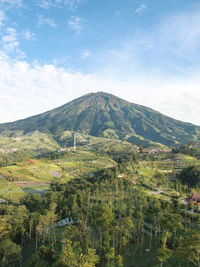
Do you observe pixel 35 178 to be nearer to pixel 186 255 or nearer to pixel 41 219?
pixel 41 219

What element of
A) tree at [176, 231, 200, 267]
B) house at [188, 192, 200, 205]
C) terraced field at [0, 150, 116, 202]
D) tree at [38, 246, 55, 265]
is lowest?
terraced field at [0, 150, 116, 202]

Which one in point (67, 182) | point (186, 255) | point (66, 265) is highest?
point (186, 255)

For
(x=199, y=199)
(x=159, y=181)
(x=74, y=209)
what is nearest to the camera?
(x=74, y=209)

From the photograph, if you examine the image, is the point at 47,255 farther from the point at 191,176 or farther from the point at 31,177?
the point at 31,177

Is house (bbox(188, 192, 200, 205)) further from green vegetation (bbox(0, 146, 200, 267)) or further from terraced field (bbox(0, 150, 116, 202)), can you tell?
terraced field (bbox(0, 150, 116, 202))

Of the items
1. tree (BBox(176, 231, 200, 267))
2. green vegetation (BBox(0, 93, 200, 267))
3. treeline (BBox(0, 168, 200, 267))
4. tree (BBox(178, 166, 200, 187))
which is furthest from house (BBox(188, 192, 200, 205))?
tree (BBox(176, 231, 200, 267))

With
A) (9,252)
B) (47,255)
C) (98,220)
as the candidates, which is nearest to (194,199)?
(98,220)

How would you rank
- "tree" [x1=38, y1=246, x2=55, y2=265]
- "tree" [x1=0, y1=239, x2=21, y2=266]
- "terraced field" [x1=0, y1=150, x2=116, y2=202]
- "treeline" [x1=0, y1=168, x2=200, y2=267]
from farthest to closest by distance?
1. "terraced field" [x1=0, y1=150, x2=116, y2=202]
2. "tree" [x1=0, y1=239, x2=21, y2=266]
3. "tree" [x1=38, y1=246, x2=55, y2=265]
4. "treeline" [x1=0, y1=168, x2=200, y2=267]

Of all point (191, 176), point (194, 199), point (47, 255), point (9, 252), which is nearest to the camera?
point (47, 255)

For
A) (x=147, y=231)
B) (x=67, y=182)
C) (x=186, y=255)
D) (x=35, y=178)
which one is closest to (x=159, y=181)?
(x=147, y=231)

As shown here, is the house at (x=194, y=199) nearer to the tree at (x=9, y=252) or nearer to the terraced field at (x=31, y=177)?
the tree at (x=9, y=252)

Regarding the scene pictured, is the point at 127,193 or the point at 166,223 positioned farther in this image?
the point at 127,193
